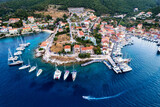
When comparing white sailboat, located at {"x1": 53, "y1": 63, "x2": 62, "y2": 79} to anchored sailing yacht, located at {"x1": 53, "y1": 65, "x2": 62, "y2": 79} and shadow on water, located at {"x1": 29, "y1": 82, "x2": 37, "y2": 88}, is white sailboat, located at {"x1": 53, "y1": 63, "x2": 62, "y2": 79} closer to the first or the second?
anchored sailing yacht, located at {"x1": 53, "y1": 65, "x2": 62, "y2": 79}

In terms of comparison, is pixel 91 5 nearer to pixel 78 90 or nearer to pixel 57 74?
pixel 57 74

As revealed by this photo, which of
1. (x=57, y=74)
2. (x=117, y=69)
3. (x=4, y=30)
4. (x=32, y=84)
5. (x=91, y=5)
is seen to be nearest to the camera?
(x=32, y=84)

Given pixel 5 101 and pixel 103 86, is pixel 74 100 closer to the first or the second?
pixel 103 86

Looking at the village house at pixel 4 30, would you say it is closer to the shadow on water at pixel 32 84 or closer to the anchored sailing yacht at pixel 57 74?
the shadow on water at pixel 32 84

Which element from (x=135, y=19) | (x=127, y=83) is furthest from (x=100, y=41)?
(x=135, y=19)

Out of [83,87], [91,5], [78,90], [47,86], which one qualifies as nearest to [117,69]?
[83,87]

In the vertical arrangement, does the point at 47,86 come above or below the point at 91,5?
below

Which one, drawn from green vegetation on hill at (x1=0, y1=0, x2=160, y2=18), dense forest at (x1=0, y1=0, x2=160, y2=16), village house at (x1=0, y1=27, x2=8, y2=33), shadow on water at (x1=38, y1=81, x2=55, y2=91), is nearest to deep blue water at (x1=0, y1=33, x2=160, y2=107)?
shadow on water at (x1=38, y1=81, x2=55, y2=91)

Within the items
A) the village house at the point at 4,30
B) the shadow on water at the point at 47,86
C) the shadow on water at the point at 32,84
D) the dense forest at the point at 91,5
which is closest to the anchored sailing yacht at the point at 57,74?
the shadow on water at the point at 47,86
